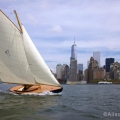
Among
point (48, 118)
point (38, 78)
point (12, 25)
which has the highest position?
point (12, 25)

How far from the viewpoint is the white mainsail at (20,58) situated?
135 feet

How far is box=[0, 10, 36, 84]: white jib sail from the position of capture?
4100 centimetres

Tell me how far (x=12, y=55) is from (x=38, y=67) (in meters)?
4.85

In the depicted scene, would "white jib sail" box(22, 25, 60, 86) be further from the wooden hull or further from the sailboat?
the wooden hull

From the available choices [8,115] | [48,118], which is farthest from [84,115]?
[8,115]

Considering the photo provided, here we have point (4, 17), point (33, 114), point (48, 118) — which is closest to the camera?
point (48, 118)

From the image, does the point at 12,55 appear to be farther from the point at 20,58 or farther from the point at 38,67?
the point at 38,67

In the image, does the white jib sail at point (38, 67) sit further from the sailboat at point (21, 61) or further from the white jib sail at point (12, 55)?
the white jib sail at point (12, 55)

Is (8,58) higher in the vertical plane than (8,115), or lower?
higher

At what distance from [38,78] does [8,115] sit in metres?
20.7

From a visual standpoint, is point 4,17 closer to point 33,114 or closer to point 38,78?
point 38,78

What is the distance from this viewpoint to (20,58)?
41.5 meters

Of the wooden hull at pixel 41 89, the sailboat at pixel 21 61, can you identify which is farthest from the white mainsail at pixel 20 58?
the wooden hull at pixel 41 89

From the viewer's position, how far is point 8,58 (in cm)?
4134
